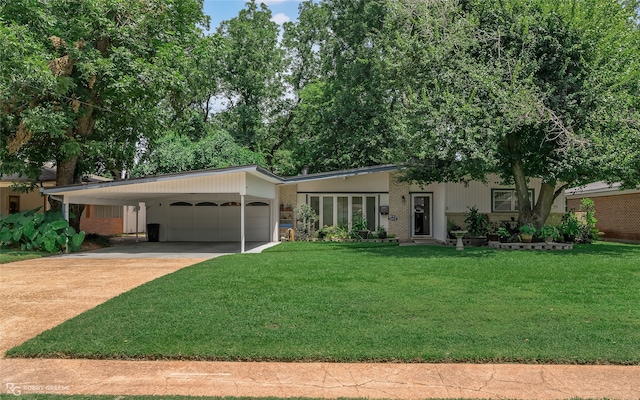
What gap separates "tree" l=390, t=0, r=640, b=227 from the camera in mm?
12289

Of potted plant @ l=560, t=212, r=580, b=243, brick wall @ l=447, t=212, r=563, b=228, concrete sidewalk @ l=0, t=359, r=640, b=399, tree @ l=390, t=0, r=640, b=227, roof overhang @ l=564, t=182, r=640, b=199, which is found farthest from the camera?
roof overhang @ l=564, t=182, r=640, b=199

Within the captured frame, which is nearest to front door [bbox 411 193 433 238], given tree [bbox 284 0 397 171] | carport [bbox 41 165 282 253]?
tree [bbox 284 0 397 171]

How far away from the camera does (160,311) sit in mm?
6246

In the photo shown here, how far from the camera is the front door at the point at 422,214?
1945cm

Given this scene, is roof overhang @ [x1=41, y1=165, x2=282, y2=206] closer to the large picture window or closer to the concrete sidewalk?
the large picture window

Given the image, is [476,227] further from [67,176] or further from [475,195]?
[67,176]

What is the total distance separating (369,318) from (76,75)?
15321mm

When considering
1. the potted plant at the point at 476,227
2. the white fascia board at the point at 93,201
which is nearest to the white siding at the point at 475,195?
the potted plant at the point at 476,227

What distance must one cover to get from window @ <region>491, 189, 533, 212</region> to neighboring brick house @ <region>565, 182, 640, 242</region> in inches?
144

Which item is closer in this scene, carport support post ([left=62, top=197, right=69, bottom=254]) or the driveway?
the driveway

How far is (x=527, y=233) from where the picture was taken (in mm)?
14344

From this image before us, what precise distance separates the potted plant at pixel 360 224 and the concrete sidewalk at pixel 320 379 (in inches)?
551

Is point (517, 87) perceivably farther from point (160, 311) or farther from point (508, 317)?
point (160, 311)

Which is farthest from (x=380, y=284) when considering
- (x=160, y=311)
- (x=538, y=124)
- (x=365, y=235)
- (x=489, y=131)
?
(x=365, y=235)
